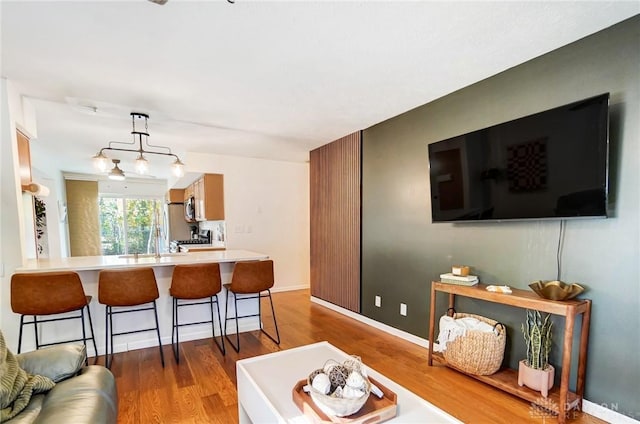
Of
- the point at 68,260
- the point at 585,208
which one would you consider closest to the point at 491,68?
the point at 585,208

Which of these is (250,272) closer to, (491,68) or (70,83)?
(70,83)

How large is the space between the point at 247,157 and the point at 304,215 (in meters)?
1.52

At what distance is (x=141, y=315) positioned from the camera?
121 inches

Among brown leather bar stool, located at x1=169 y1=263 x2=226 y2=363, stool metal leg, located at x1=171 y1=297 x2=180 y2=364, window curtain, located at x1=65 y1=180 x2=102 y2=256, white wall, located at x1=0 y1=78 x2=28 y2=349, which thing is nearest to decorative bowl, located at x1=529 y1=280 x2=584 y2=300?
brown leather bar stool, located at x1=169 y1=263 x2=226 y2=363

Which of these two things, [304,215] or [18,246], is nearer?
[18,246]

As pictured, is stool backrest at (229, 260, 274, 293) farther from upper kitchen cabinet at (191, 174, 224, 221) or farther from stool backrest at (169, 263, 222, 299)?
upper kitchen cabinet at (191, 174, 224, 221)

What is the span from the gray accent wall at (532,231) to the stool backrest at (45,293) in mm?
2980

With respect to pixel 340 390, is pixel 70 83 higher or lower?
higher

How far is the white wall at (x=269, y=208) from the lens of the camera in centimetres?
511

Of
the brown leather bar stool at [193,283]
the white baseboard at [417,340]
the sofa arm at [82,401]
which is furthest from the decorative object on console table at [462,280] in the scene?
the sofa arm at [82,401]

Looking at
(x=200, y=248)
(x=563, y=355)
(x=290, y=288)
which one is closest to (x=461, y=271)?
(x=563, y=355)

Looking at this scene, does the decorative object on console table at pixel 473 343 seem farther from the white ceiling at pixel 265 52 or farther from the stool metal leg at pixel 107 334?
the stool metal leg at pixel 107 334

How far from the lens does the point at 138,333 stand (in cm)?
305

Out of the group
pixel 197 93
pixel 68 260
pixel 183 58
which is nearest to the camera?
pixel 183 58
